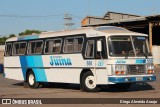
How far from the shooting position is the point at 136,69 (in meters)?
17.7

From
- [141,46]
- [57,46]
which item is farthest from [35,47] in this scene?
[141,46]

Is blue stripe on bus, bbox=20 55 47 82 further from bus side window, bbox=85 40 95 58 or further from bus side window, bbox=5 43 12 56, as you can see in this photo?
bus side window, bbox=85 40 95 58

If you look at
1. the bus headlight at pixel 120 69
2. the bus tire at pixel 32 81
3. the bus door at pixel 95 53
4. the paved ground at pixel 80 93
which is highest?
the bus door at pixel 95 53

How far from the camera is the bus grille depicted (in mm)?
17438

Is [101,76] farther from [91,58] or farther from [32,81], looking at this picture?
[32,81]

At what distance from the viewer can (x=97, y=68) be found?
17.9m

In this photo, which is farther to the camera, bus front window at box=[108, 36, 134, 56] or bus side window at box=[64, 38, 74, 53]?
bus side window at box=[64, 38, 74, 53]

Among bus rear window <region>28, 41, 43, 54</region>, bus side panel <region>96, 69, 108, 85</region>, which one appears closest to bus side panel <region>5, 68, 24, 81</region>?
bus rear window <region>28, 41, 43, 54</region>

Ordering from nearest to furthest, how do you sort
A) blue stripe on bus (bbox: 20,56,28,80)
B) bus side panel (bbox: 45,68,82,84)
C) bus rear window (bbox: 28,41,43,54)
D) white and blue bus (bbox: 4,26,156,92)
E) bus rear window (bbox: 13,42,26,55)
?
white and blue bus (bbox: 4,26,156,92) < bus side panel (bbox: 45,68,82,84) < bus rear window (bbox: 28,41,43,54) < blue stripe on bus (bbox: 20,56,28,80) < bus rear window (bbox: 13,42,26,55)

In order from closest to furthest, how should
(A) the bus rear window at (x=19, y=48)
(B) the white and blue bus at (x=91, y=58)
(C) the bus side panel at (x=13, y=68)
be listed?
(B) the white and blue bus at (x=91, y=58)
(A) the bus rear window at (x=19, y=48)
(C) the bus side panel at (x=13, y=68)

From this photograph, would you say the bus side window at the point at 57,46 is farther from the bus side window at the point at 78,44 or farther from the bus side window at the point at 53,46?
the bus side window at the point at 78,44

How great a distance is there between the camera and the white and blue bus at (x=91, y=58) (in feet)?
56.9

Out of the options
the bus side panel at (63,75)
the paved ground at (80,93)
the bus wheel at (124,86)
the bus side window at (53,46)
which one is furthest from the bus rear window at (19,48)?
the bus wheel at (124,86)

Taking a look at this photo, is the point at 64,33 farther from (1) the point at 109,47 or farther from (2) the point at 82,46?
(1) the point at 109,47
